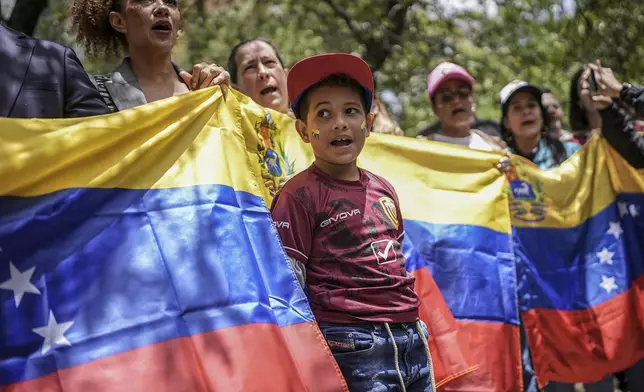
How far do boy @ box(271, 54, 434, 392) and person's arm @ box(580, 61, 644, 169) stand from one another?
2.27 metres

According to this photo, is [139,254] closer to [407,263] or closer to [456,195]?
[407,263]

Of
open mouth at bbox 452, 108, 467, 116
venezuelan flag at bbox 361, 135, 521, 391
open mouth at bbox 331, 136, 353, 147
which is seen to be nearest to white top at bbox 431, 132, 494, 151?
open mouth at bbox 452, 108, 467, 116

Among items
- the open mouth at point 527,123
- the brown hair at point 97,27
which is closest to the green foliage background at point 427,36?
the open mouth at point 527,123

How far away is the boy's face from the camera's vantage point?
2939 millimetres

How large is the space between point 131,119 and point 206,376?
35.3 inches

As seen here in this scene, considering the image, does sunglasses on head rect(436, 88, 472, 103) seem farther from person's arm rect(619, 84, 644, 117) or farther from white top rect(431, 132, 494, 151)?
person's arm rect(619, 84, 644, 117)

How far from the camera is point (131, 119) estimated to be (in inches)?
107

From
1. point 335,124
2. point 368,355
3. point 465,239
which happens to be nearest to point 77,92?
point 335,124

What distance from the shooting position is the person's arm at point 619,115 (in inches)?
186

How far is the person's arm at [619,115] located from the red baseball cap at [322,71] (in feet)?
7.39

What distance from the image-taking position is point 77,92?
9.20 feet

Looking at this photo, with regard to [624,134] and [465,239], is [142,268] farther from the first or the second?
[624,134]

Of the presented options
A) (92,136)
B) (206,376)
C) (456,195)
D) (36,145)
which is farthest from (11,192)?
(456,195)

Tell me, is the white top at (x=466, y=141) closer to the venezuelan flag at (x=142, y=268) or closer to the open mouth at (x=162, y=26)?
the open mouth at (x=162, y=26)
